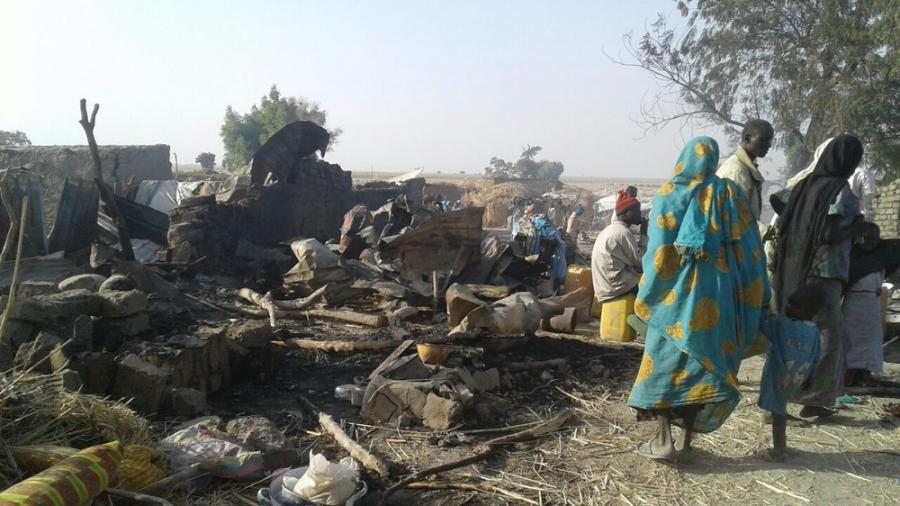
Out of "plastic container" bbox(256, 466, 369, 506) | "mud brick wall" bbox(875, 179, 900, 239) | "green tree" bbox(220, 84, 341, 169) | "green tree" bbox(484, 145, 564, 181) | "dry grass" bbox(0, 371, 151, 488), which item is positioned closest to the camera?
"dry grass" bbox(0, 371, 151, 488)

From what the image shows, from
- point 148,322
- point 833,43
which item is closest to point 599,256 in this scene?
point 148,322

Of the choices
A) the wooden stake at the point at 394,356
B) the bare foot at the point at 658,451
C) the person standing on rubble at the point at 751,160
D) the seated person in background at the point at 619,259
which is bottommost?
the bare foot at the point at 658,451

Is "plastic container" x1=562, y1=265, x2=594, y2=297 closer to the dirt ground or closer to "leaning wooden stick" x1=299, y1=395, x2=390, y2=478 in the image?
the dirt ground

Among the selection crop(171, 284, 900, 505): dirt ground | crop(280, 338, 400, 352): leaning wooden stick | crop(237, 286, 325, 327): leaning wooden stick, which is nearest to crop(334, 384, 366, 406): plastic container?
crop(171, 284, 900, 505): dirt ground

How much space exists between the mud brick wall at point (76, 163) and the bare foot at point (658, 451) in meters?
15.2

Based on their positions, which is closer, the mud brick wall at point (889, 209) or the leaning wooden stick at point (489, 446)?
the leaning wooden stick at point (489, 446)

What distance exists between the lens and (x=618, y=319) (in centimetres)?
679

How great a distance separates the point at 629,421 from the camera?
471 centimetres

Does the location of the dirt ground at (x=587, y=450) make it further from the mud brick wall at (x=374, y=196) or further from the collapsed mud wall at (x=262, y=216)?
the mud brick wall at (x=374, y=196)

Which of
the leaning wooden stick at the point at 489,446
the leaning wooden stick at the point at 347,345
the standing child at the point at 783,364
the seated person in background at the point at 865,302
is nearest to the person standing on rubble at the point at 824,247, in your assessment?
the seated person in background at the point at 865,302

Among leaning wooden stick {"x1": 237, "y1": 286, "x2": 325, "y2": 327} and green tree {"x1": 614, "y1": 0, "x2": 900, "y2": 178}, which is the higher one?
green tree {"x1": 614, "y1": 0, "x2": 900, "y2": 178}

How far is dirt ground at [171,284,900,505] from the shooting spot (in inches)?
138

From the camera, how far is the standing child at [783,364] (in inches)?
148

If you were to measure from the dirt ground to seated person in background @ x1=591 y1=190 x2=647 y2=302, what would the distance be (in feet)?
3.54
